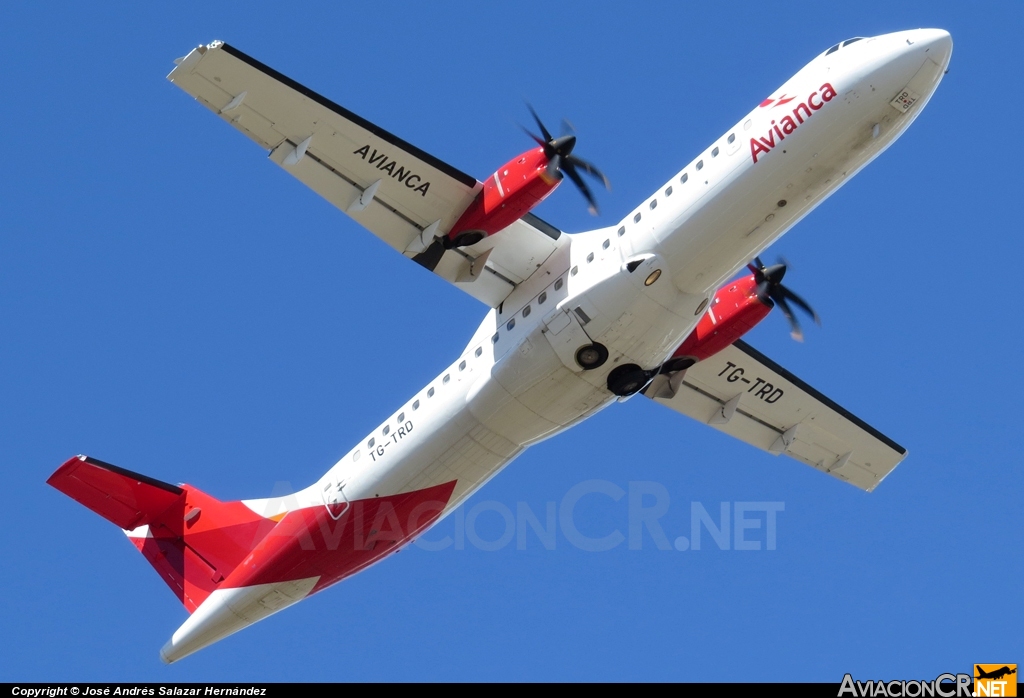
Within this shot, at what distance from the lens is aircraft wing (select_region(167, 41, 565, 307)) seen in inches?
806

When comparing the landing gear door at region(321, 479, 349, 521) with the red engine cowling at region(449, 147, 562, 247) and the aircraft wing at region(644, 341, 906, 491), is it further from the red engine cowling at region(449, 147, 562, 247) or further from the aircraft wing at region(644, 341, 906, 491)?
the aircraft wing at region(644, 341, 906, 491)

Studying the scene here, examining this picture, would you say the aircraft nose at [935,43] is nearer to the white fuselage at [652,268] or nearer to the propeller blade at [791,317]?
the white fuselage at [652,268]

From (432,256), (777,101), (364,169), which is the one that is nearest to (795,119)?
(777,101)

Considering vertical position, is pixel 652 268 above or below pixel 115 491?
above

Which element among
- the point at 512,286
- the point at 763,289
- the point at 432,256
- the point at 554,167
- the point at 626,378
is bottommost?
the point at 626,378

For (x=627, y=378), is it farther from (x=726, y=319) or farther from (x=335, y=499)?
(x=335, y=499)

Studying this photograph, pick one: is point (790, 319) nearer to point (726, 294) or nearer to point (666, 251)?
point (726, 294)

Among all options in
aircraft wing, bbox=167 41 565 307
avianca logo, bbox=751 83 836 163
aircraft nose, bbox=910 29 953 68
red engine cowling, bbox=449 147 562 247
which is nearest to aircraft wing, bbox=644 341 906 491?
aircraft wing, bbox=167 41 565 307

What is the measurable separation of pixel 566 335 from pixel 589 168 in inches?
108

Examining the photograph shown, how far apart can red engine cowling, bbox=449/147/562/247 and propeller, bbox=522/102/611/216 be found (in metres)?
0.09

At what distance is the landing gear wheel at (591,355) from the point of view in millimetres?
20328

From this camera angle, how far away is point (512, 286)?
72.2ft

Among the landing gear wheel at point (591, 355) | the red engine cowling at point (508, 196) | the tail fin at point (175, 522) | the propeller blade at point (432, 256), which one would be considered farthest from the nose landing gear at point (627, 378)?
the tail fin at point (175, 522)

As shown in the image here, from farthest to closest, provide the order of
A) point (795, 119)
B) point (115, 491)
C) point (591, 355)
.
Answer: point (115, 491), point (591, 355), point (795, 119)
